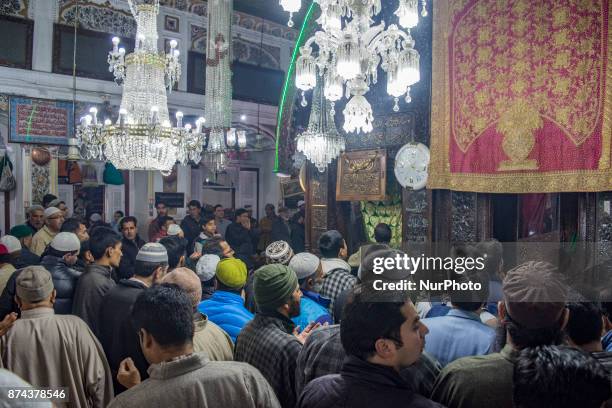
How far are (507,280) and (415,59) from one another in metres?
2.16

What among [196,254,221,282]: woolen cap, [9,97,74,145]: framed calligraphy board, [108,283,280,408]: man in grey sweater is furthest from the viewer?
[9,97,74,145]: framed calligraphy board

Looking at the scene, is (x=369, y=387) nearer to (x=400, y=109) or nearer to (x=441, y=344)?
(x=441, y=344)

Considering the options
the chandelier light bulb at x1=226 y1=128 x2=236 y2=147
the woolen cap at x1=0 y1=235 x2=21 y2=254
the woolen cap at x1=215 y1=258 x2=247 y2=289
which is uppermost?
the chandelier light bulb at x1=226 y1=128 x2=236 y2=147

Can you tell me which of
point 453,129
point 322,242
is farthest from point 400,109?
point 322,242

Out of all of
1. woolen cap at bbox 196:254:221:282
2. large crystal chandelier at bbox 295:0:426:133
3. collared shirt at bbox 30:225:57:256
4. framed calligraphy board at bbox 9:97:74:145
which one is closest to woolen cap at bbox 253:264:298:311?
woolen cap at bbox 196:254:221:282

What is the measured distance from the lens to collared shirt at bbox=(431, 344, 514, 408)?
4.35 feet

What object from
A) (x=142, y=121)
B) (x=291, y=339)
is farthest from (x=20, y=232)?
(x=291, y=339)

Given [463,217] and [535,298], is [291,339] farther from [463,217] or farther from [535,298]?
[463,217]

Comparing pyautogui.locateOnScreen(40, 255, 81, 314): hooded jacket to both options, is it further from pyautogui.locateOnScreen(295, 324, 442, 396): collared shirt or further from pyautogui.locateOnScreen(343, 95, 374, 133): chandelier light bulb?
pyautogui.locateOnScreen(343, 95, 374, 133): chandelier light bulb

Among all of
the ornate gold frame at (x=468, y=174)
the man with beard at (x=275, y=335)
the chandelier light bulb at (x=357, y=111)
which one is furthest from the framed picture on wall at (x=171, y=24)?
the man with beard at (x=275, y=335)

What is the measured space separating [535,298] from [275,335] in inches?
36.9

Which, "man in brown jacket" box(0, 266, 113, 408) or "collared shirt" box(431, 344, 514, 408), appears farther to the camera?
"man in brown jacket" box(0, 266, 113, 408)

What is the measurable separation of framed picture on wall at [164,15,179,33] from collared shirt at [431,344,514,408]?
8.29 meters

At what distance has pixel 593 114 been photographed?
3596mm
